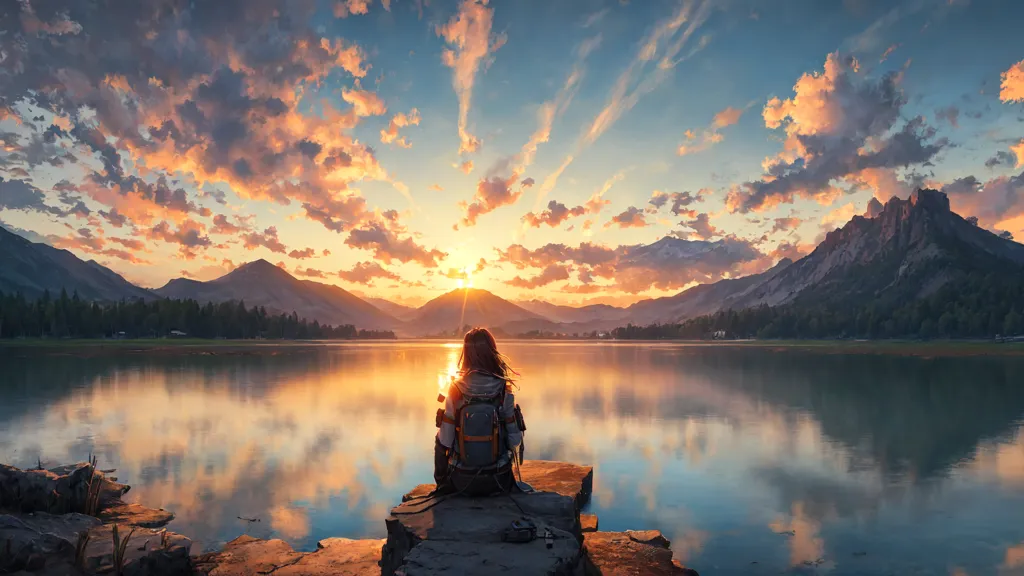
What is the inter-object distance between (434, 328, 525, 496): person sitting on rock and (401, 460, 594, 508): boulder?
7.99 m

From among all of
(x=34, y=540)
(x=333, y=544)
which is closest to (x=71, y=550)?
(x=34, y=540)

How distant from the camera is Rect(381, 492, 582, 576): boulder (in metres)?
8.56

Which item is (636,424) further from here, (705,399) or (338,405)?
(338,405)

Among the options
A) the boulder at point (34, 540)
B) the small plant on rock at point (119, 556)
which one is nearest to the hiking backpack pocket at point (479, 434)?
the small plant on rock at point (119, 556)

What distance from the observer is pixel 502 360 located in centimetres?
1192

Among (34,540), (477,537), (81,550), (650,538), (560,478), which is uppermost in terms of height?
(477,537)

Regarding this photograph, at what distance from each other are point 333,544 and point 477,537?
744 centimetres

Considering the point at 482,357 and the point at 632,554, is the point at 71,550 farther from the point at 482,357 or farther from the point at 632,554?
the point at 632,554

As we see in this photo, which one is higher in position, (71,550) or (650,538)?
(71,550)

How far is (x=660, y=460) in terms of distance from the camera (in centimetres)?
2856

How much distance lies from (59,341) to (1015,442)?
758 feet

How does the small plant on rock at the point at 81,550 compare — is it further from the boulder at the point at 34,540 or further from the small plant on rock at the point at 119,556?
the small plant on rock at the point at 119,556

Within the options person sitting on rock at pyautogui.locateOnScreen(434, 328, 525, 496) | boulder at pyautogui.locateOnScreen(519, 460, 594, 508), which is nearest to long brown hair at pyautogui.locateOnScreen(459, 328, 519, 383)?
person sitting on rock at pyautogui.locateOnScreen(434, 328, 525, 496)

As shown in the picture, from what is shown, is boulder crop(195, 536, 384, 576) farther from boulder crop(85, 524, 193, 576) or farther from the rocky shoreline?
boulder crop(85, 524, 193, 576)
